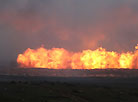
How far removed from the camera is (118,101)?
63750 millimetres

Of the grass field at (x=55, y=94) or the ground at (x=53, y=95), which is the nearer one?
the ground at (x=53, y=95)

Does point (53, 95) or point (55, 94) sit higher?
point (55, 94)

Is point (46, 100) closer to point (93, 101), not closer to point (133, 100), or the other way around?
point (93, 101)

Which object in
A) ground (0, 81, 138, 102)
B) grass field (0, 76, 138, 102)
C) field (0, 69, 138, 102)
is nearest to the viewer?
ground (0, 81, 138, 102)

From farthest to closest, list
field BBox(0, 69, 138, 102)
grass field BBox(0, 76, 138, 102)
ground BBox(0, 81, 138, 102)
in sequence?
field BBox(0, 69, 138, 102)
grass field BBox(0, 76, 138, 102)
ground BBox(0, 81, 138, 102)

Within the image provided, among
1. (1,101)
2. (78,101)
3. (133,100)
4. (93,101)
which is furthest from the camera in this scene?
(133,100)

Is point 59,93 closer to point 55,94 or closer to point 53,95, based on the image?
point 55,94

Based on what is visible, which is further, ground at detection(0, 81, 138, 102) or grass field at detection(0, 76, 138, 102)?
grass field at detection(0, 76, 138, 102)

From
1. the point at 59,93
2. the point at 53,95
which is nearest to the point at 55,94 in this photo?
the point at 53,95

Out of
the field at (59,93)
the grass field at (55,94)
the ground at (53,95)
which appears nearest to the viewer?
the ground at (53,95)

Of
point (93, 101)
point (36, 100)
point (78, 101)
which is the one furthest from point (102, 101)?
point (36, 100)

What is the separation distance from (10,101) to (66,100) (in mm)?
14972

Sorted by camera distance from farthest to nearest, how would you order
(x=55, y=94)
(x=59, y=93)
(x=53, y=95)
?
(x=59, y=93) < (x=55, y=94) < (x=53, y=95)

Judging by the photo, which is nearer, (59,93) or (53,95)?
(53,95)
